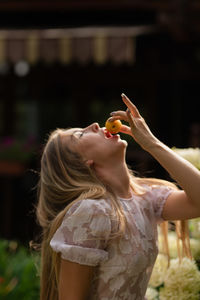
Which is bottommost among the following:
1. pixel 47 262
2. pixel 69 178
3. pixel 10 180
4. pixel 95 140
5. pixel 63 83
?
pixel 10 180

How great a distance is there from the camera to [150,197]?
2301mm

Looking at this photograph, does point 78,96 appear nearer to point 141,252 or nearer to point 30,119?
point 30,119

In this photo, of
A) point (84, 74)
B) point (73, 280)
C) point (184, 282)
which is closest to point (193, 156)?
point (184, 282)

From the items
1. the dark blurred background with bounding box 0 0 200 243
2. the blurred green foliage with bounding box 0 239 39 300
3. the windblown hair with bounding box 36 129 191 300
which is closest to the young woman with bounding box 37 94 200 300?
the windblown hair with bounding box 36 129 191 300

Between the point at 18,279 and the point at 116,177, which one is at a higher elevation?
the point at 116,177

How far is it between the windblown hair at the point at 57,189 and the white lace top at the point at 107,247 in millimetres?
81

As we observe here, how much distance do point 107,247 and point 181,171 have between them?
367mm

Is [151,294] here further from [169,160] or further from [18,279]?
[18,279]

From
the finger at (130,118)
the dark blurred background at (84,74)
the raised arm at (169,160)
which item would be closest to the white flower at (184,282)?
the raised arm at (169,160)

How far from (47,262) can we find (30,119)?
785 centimetres

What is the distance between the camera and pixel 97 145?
2201 mm

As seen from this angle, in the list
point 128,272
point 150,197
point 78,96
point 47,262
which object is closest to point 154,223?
point 150,197

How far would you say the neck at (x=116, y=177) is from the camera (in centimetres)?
221

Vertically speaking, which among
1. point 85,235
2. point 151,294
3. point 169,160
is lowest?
point 151,294
